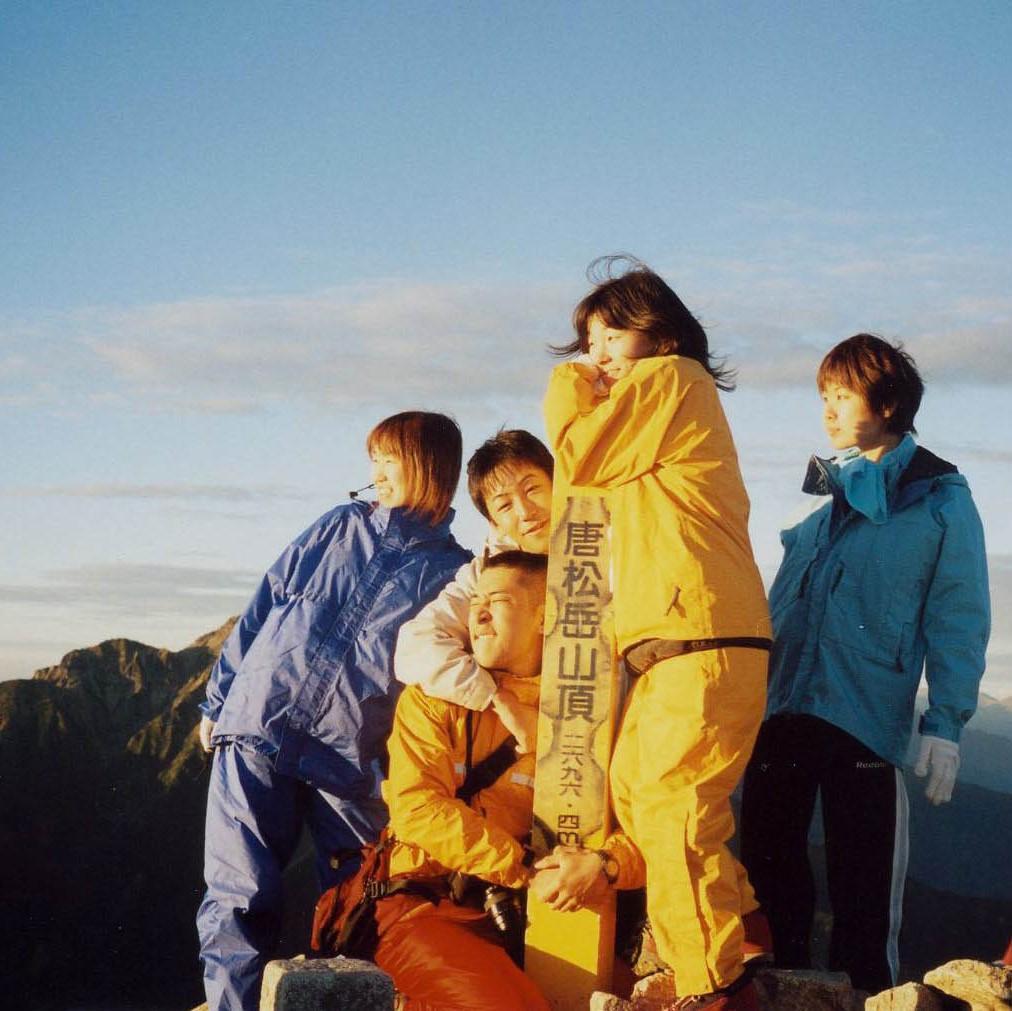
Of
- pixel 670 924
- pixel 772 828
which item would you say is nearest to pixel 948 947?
pixel 772 828

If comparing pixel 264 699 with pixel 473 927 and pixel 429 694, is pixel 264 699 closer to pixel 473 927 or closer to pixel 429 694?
pixel 429 694

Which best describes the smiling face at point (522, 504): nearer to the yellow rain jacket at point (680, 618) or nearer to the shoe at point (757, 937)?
the yellow rain jacket at point (680, 618)

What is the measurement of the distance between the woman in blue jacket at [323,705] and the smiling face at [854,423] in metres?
1.44

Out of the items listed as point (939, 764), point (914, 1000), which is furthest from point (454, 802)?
point (939, 764)

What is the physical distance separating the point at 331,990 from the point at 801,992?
1.49 metres

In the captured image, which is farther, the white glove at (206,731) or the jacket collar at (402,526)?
the white glove at (206,731)

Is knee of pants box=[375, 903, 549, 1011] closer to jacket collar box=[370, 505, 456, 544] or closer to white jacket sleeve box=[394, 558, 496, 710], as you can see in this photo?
white jacket sleeve box=[394, 558, 496, 710]

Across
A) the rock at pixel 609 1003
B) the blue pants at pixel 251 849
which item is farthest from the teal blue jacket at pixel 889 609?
the blue pants at pixel 251 849

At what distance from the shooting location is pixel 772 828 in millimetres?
4176

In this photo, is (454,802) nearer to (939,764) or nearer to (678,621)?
(678,621)

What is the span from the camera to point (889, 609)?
4156 mm

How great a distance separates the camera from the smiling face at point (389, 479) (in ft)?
15.0

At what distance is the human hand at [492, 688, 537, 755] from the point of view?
3627 mm

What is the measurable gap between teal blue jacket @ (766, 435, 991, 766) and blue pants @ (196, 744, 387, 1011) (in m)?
1.71
